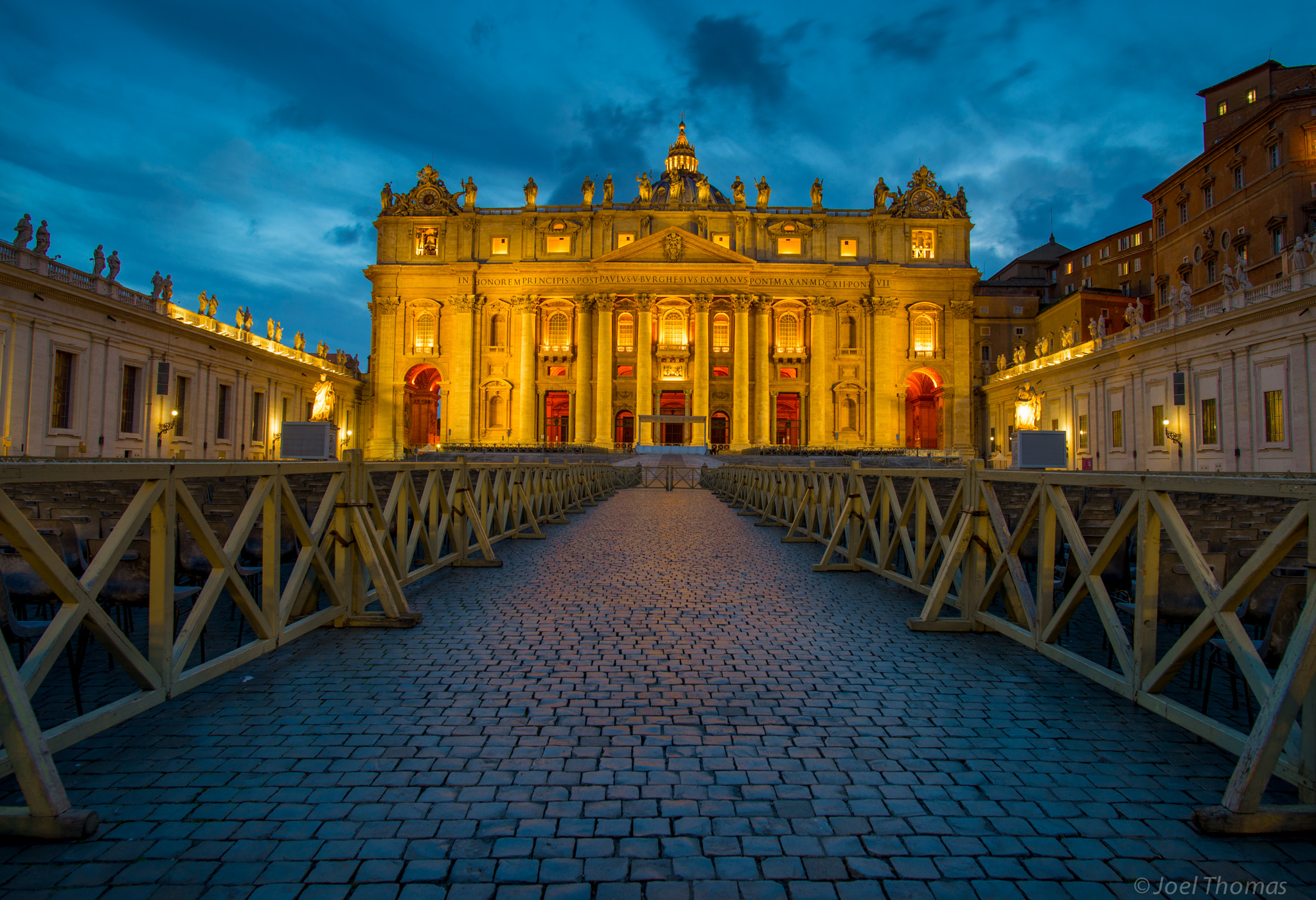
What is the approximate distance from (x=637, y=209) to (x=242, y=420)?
3656 cm

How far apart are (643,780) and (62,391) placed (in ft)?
108

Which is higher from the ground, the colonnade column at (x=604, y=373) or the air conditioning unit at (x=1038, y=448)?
the colonnade column at (x=604, y=373)

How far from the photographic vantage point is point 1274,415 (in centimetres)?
2592

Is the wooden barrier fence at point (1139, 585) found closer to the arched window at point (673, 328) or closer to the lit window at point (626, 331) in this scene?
the arched window at point (673, 328)

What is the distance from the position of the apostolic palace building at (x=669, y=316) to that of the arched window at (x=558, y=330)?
13 centimetres

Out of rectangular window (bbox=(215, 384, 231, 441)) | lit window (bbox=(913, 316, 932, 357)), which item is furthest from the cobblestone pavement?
lit window (bbox=(913, 316, 932, 357))

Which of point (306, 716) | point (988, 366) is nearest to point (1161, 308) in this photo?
point (988, 366)

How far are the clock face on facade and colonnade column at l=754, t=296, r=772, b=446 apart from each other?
1616 cm

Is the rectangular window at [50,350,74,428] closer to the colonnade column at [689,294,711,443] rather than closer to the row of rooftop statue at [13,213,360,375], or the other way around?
the row of rooftop statue at [13,213,360,375]

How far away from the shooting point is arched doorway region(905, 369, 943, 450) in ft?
190

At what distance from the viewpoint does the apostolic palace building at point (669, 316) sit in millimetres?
56125

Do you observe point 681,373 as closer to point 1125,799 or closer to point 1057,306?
point 1057,306

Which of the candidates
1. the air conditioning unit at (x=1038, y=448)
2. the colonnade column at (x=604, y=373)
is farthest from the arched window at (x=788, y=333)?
the air conditioning unit at (x=1038, y=448)

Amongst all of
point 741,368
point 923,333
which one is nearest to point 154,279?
point 741,368
